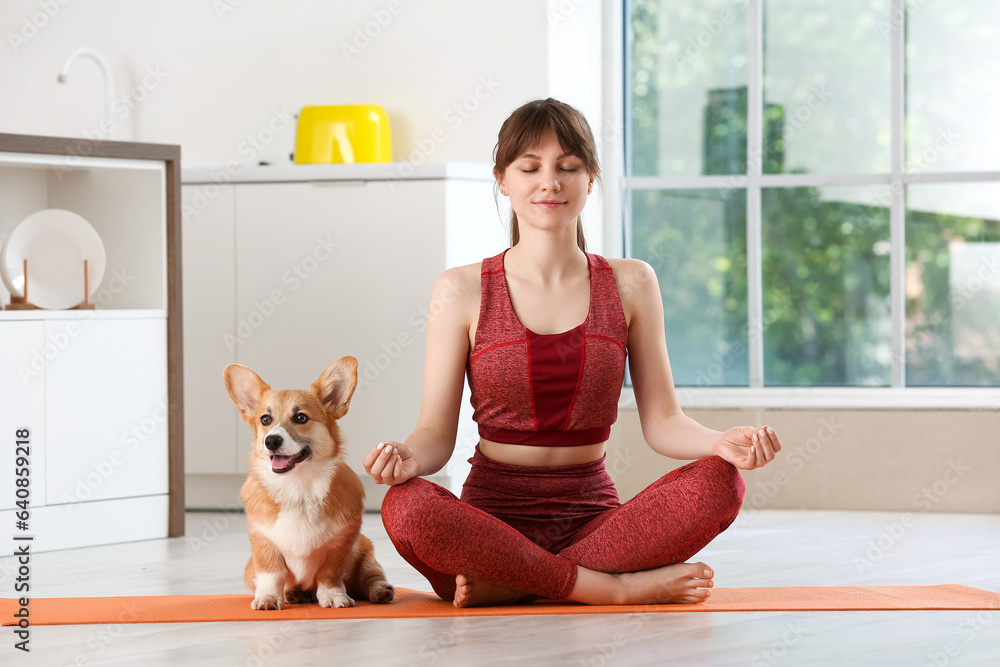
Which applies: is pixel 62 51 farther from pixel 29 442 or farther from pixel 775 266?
pixel 775 266

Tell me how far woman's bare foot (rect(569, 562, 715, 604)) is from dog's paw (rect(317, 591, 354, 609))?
35cm

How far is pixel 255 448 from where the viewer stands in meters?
1.75

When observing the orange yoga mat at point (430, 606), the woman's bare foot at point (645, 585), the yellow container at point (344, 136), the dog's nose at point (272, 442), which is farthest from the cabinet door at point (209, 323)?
the woman's bare foot at point (645, 585)

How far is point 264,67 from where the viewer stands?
3.24 meters

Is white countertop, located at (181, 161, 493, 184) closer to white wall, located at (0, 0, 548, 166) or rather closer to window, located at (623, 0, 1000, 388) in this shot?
white wall, located at (0, 0, 548, 166)

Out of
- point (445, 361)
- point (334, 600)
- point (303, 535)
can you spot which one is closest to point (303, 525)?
point (303, 535)

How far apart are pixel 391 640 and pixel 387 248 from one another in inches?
58.8

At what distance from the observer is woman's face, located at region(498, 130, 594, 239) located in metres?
1.76

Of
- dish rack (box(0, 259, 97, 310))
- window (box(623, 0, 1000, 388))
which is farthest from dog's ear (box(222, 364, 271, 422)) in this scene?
window (box(623, 0, 1000, 388))

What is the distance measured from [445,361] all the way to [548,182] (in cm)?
34

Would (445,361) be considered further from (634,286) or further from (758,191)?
(758,191)

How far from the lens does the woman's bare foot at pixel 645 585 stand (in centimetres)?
169

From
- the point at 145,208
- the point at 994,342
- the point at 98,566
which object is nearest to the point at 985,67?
the point at 994,342

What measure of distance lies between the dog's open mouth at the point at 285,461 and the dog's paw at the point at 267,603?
0.20 metres
